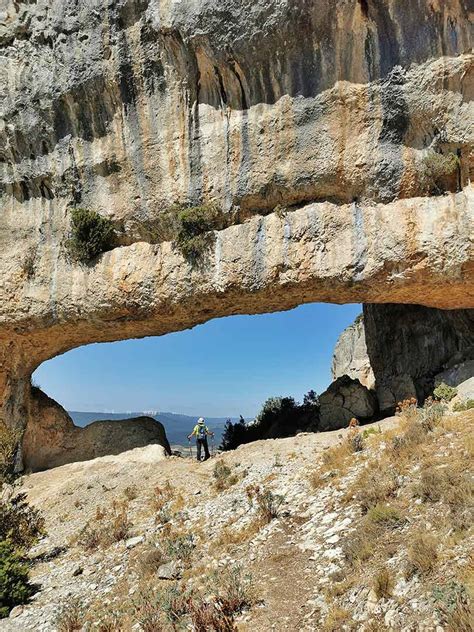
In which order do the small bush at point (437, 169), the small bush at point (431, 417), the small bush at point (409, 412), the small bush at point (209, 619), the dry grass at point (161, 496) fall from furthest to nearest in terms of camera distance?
the small bush at point (409, 412)
the small bush at point (437, 169)
the dry grass at point (161, 496)
the small bush at point (431, 417)
the small bush at point (209, 619)

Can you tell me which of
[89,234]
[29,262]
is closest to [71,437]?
[29,262]

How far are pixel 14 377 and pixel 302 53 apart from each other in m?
16.5

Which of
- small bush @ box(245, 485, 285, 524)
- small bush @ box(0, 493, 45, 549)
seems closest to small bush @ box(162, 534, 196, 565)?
small bush @ box(245, 485, 285, 524)

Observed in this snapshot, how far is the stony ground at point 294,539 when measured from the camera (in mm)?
6281

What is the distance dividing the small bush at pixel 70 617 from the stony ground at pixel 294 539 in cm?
2

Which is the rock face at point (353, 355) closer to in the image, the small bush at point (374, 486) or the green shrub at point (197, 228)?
the green shrub at point (197, 228)

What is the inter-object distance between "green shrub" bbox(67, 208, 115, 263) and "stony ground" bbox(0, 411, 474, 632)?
8117 mm

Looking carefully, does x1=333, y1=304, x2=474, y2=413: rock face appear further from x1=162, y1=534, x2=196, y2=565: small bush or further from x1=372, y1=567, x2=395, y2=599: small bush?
x1=372, y1=567, x2=395, y2=599: small bush

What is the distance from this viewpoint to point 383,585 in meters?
6.25

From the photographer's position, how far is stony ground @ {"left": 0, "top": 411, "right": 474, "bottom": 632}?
20.6 feet

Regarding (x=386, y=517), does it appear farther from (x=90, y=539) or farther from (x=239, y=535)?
(x=90, y=539)

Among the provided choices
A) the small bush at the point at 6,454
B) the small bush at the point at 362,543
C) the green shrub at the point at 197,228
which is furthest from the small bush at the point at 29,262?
the small bush at the point at 362,543

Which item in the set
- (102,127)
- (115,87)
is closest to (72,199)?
(102,127)

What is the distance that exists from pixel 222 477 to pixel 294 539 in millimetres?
4912
